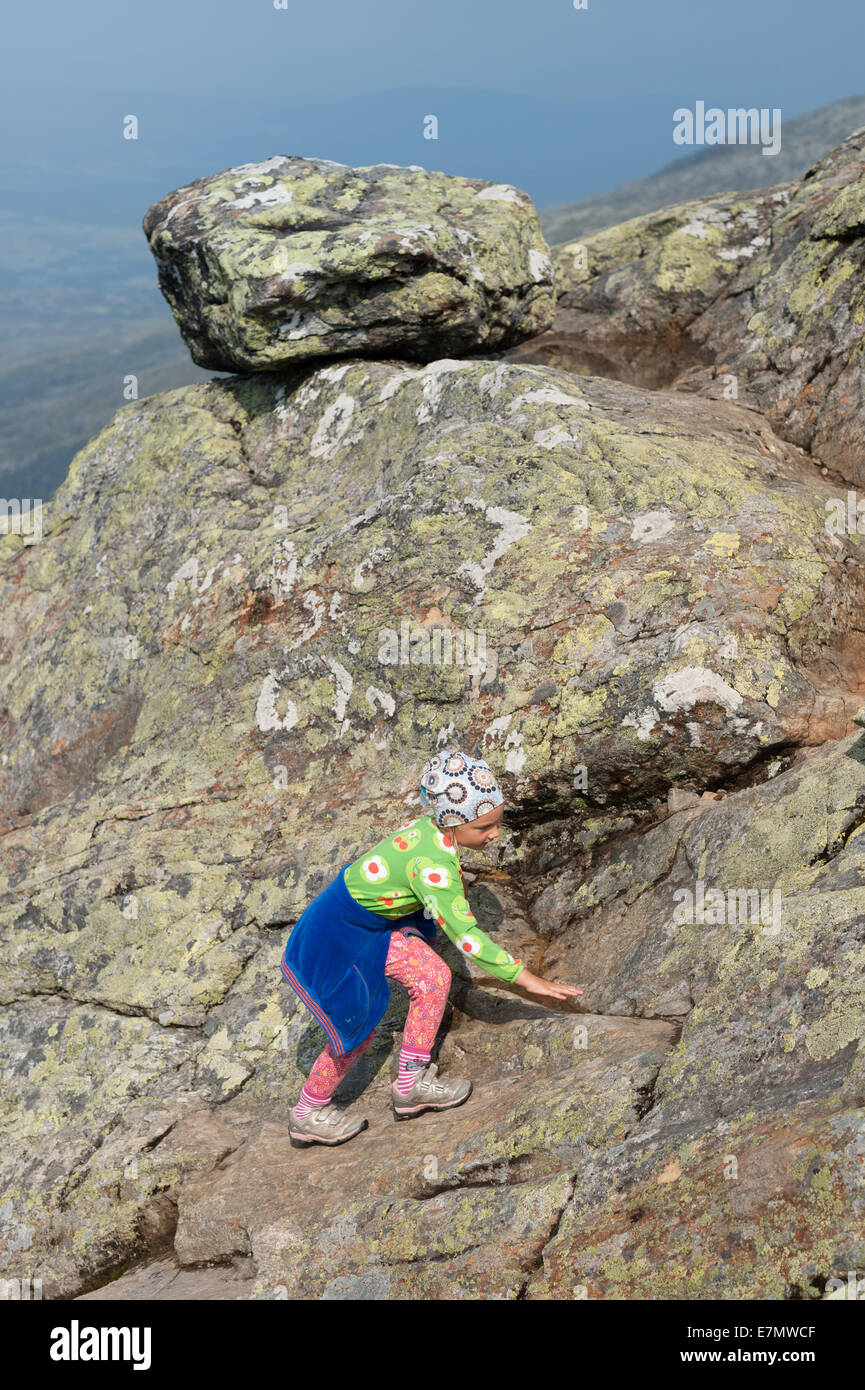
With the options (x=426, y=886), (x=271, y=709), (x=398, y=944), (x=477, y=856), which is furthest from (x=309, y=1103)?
(x=271, y=709)

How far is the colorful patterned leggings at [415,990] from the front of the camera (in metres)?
9.56

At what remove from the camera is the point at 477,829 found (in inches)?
363

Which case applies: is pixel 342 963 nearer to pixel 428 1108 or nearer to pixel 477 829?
pixel 428 1108

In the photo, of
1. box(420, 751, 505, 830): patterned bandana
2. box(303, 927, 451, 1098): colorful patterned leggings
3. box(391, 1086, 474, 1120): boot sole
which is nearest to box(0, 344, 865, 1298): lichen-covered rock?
box(391, 1086, 474, 1120): boot sole

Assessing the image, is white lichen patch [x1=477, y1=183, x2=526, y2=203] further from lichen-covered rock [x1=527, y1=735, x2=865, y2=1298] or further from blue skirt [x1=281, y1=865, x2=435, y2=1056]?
blue skirt [x1=281, y1=865, x2=435, y2=1056]

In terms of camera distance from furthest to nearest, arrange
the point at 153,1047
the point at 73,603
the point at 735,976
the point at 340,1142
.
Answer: the point at 73,603 < the point at 153,1047 < the point at 340,1142 < the point at 735,976

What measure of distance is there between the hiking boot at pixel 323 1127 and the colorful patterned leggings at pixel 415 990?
20cm

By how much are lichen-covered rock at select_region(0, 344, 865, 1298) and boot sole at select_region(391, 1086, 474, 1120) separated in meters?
0.15

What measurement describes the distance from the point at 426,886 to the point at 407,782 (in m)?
3.56

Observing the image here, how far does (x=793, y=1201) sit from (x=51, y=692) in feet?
49.8

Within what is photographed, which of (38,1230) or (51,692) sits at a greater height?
(51,692)
